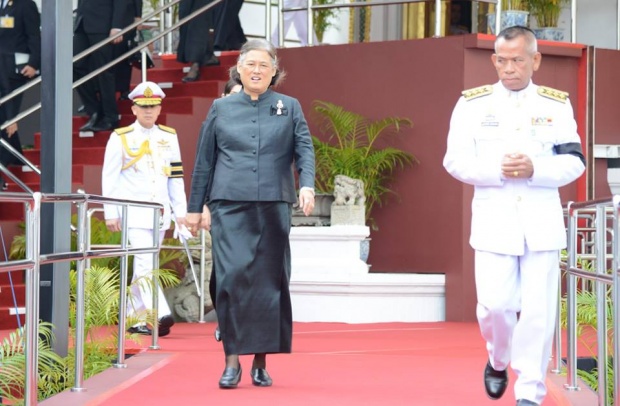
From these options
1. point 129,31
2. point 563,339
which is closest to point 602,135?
point 563,339

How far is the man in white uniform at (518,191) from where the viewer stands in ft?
18.0

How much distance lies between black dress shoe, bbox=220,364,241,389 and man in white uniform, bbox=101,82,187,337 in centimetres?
249

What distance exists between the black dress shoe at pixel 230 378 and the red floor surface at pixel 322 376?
1.8 inches

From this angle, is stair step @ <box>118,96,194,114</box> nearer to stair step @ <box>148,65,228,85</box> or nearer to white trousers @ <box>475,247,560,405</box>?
stair step @ <box>148,65,228,85</box>

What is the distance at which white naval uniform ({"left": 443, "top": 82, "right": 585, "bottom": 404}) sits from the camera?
5.48 metres

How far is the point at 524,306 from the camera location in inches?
217

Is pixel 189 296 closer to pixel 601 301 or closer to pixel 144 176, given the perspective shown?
pixel 144 176

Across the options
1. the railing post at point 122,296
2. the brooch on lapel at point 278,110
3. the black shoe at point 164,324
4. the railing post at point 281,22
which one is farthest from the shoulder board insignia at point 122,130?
the railing post at point 281,22

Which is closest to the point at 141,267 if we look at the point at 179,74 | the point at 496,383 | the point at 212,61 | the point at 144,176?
the point at 144,176

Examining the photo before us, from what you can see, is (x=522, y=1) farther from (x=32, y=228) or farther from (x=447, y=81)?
(x=32, y=228)

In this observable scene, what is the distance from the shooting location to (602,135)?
493 inches

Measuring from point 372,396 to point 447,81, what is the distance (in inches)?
222

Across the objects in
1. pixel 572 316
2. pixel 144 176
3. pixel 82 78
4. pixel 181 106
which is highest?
pixel 82 78

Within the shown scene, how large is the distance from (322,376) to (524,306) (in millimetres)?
1926
